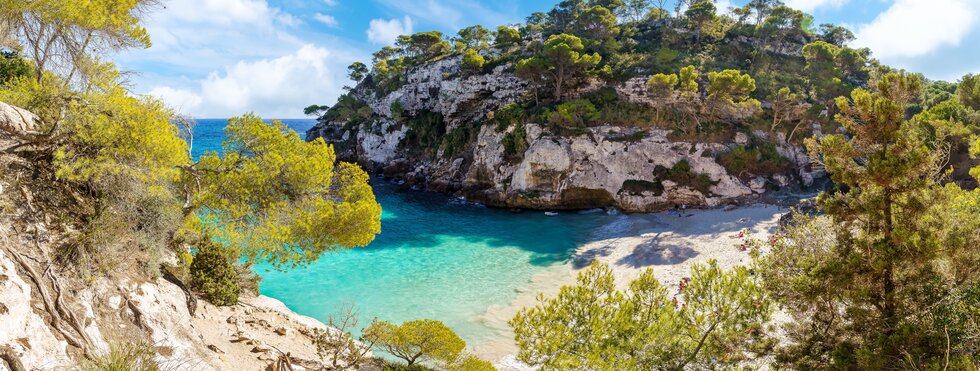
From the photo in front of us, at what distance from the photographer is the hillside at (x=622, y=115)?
38.2 meters

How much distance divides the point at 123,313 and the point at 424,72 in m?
54.9

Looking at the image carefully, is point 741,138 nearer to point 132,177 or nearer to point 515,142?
point 515,142

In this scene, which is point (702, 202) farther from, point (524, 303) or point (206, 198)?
point (206, 198)

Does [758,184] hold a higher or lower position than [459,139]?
lower

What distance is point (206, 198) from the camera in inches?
466

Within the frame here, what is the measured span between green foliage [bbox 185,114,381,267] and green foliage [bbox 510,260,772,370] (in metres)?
7.09

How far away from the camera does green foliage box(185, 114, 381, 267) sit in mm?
11711

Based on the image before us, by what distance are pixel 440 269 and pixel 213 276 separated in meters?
12.7

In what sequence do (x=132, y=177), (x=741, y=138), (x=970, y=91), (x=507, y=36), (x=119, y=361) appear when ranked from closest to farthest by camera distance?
(x=119, y=361), (x=132, y=177), (x=970, y=91), (x=741, y=138), (x=507, y=36)

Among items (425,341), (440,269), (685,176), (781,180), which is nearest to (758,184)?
(781,180)

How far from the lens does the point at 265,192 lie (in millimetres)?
11836

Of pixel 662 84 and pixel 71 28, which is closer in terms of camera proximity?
pixel 71 28

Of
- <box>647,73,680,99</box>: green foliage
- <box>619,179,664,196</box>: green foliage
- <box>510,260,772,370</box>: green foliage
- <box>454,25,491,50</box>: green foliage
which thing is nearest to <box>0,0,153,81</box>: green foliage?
<box>510,260,772,370</box>: green foliage

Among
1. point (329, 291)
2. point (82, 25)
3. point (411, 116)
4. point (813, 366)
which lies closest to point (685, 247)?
point (813, 366)
